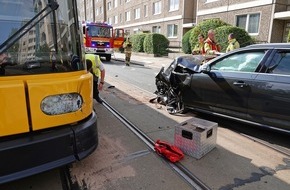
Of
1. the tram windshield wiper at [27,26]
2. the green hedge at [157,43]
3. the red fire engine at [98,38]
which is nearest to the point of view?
the tram windshield wiper at [27,26]

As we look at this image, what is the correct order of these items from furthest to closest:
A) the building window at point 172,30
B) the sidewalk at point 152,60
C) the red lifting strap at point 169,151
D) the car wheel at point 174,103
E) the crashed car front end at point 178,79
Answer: the building window at point 172,30
the sidewalk at point 152,60
the car wheel at point 174,103
the crashed car front end at point 178,79
the red lifting strap at point 169,151

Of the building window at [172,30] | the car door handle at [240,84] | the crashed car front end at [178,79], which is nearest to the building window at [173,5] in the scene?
the building window at [172,30]

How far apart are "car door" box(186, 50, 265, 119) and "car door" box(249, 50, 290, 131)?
5.7 inches

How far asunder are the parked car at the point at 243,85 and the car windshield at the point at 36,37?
108 inches

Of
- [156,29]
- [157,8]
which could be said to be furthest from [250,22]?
[157,8]

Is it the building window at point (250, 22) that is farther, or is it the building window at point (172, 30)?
the building window at point (172, 30)

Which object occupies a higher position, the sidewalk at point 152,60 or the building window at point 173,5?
the building window at point 173,5

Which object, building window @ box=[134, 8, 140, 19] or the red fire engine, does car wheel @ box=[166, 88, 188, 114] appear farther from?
building window @ box=[134, 8, 140, 19]

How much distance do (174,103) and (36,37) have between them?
3.80m

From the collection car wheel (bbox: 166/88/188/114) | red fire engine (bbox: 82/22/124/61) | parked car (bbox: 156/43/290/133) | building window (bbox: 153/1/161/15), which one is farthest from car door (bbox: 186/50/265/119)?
building window (bbox: 153/1/161/15)

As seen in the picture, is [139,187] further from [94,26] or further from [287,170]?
[94,26]

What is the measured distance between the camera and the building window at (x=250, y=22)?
1942 centimetres

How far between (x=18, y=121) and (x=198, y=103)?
11.7 feet

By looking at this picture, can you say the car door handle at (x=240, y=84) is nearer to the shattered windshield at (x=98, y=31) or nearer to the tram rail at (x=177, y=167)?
the tram rail at (x=177, y=167)
